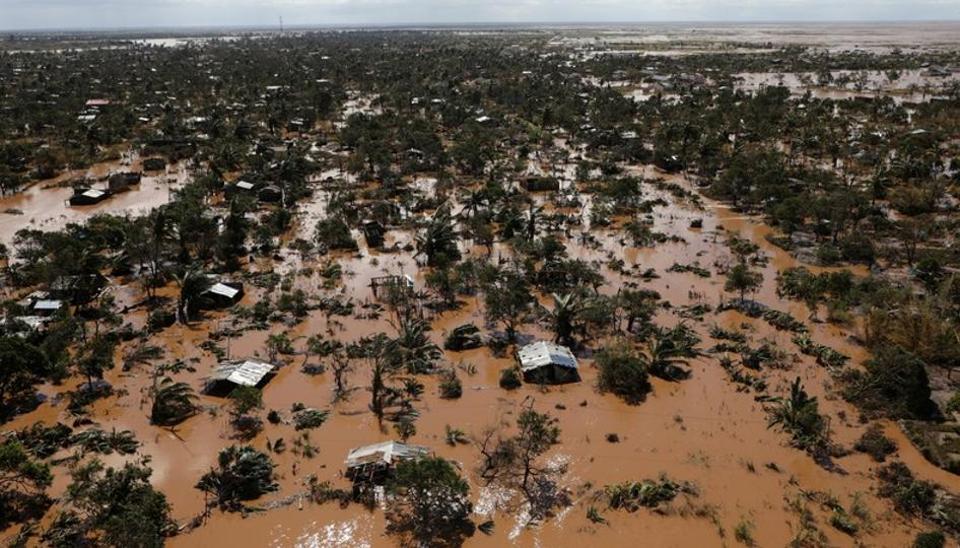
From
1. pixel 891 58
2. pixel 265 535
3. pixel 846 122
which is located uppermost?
pixel 891 58

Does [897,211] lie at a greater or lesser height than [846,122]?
lesser

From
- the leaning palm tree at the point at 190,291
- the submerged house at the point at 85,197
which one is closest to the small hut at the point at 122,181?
the submerged house at the point at 85,197

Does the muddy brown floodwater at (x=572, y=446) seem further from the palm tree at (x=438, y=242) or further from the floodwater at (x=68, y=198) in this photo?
the floodwater at (x=68, y=198)

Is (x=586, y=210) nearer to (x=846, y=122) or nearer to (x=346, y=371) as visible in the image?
(x=346, y=371)

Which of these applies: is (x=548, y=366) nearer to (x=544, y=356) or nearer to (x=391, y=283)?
(x=544, y=356)

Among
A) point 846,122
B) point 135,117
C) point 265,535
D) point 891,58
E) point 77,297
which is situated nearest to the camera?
point 265,535

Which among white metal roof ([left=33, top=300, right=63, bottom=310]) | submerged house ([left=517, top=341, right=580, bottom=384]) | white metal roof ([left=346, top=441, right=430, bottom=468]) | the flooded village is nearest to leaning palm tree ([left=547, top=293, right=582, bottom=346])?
the flooded village

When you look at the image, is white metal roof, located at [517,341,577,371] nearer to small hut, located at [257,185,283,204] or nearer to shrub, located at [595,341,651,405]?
shrub, located at [595,341,651,405]

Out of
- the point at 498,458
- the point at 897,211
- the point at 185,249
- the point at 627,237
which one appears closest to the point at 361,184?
the point at 185,249
